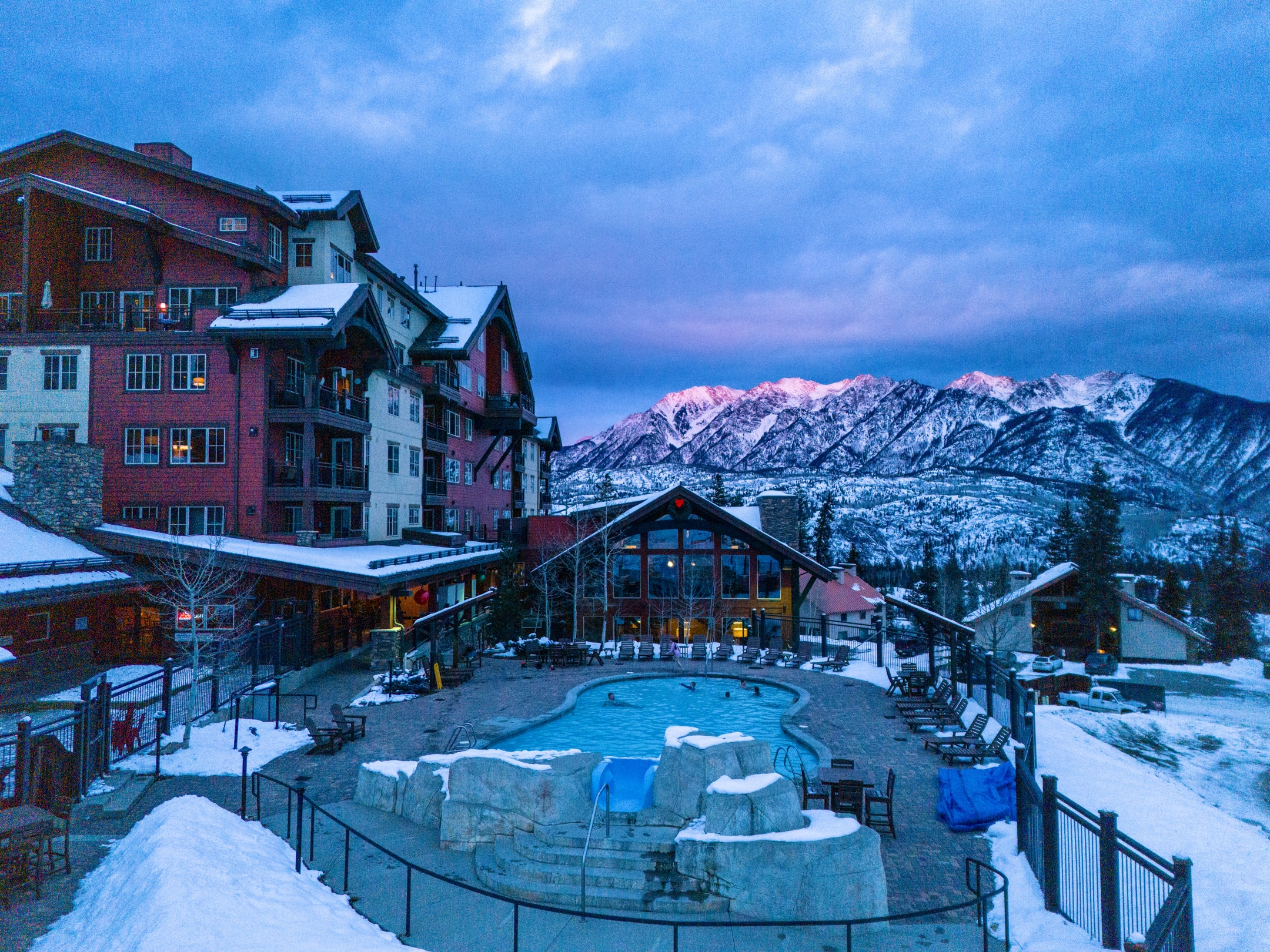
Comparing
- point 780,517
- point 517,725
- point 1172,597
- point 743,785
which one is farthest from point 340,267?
point 1172,597

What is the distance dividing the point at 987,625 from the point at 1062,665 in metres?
7.40

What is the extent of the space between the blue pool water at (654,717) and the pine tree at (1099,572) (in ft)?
150

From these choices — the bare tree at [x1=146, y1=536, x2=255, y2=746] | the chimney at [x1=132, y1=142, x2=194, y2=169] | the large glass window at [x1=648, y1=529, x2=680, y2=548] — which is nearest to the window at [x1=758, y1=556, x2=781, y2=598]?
the large glass window at [x1=648, y1=529, x2=680, y2=548]

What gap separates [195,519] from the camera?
2844 centimetres

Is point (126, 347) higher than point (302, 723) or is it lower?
higher

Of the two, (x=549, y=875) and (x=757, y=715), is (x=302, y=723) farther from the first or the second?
(x=757, y=715)

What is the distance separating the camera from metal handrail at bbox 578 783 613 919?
9.86 m

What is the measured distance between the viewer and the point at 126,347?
94.5ft

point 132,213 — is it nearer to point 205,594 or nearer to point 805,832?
point 205,594

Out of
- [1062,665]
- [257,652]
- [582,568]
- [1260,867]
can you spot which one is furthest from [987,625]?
[257,652]

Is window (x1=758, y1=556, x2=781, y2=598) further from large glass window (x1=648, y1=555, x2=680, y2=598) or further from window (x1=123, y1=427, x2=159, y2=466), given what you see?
window (x1=123, y1=427, x2=159, y2=466)

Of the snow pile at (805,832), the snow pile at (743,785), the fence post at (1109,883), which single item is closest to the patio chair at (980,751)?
the snow pile at (805,832)

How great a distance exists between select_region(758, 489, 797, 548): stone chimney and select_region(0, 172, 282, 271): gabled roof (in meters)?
→ 26.2

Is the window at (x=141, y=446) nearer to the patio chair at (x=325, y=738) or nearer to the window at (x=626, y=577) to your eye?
the patio chair at (x=325, y=738)
